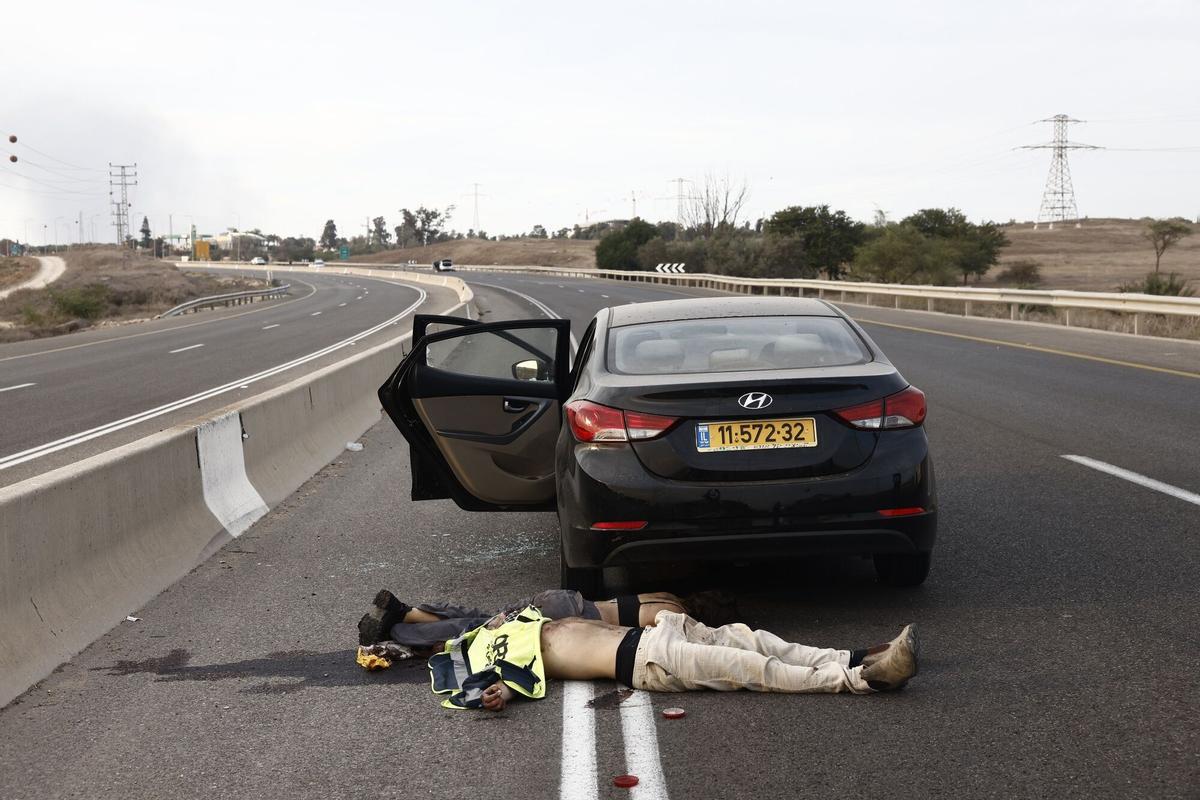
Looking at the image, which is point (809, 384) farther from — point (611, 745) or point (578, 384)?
point (611, 745)

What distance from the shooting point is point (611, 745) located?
4266mm

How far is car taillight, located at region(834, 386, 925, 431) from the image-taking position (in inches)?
223

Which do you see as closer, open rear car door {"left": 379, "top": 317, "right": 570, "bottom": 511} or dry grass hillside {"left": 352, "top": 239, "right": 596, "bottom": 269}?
open rear car door {"left": 379, "top": 317, "right": 570, "bottom": 511}

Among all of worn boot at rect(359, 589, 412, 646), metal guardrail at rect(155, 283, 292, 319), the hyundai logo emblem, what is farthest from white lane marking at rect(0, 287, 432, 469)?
metal guardrail at rect(155, 283, 292, 319)

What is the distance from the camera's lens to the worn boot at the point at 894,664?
14.9 feet

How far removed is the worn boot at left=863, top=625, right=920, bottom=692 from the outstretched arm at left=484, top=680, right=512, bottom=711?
1.33 metres

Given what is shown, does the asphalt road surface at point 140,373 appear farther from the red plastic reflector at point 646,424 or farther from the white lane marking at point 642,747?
the white lane marking at point 642,747

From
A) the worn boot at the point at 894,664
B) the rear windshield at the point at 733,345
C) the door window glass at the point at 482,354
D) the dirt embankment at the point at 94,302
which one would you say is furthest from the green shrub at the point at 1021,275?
the worn boot at the point at 894,664

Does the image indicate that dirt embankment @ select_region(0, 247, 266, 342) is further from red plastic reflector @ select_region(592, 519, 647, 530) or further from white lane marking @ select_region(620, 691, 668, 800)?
white lane marking @ select_region(620, 691, 668, 800)

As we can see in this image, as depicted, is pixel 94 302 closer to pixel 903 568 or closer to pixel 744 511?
pixel 903 568

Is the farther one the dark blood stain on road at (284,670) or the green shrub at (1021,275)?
the green shrub at (1021,275)

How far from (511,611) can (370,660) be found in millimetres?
604

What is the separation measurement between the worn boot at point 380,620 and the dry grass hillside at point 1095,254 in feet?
212

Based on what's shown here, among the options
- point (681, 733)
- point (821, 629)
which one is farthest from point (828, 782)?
point (821, 629)
